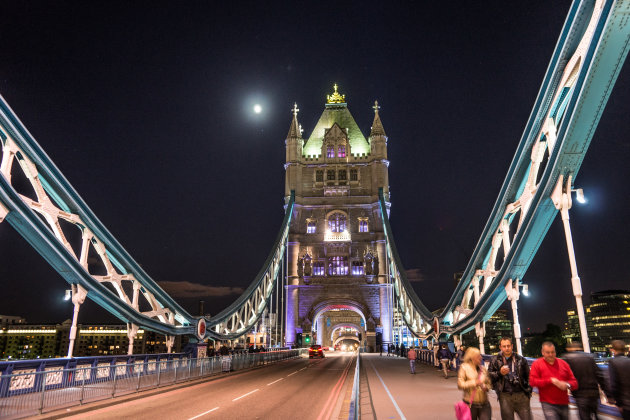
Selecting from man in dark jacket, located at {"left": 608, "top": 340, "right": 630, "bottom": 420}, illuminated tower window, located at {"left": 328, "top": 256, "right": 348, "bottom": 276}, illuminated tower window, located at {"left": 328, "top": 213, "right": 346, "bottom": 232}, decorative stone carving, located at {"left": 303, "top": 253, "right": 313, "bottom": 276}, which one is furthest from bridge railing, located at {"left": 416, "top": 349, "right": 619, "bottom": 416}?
illuminated tower window, located at {"left": 328, "top": 213, "right": 346, "bottom": 232}

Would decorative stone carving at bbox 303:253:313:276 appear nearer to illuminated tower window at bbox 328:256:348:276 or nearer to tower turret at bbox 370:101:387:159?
illuminated tower window at bbox 328:256:348:276

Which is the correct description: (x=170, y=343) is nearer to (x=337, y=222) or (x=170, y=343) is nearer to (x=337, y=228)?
(x=337, y=228)

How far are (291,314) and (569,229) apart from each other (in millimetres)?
46233

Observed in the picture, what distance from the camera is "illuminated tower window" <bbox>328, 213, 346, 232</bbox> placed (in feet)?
189

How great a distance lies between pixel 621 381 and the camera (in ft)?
19.6

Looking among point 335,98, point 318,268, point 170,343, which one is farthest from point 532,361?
point 335,98

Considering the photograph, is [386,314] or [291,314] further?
[291,314]

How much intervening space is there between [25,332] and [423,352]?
156666 mm

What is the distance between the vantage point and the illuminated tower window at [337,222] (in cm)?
5753

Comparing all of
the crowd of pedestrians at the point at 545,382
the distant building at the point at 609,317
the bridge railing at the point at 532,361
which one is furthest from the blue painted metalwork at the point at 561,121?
the distant building at the point at 609,317

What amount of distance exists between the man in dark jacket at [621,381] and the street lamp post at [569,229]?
3.41 meters

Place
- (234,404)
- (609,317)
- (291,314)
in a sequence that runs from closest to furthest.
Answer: (234,404), (291,314), (609,317)

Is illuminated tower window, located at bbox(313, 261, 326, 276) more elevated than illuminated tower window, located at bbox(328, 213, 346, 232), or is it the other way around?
illuminated tower window, located at bbox(328, 213, 346, 232)

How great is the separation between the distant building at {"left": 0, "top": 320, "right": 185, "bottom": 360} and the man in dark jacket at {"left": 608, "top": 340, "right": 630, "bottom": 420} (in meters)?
145
